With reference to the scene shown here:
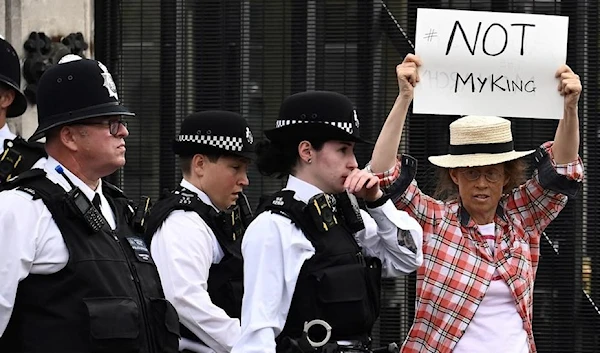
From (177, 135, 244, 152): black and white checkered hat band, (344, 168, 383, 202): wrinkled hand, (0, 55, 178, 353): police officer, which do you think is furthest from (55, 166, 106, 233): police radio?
(177, 135, 244, 152): black and white checkered hat band

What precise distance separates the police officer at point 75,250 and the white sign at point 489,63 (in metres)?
1.61

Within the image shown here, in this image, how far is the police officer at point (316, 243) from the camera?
17.2 feet

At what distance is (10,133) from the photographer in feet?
21.2

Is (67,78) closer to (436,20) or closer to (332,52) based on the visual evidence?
(436,20)

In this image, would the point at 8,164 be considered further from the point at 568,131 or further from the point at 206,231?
the point at 568,131

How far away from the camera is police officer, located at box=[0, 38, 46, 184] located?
18.9 feet

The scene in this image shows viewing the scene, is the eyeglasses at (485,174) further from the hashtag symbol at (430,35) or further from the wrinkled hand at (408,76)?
the hashtag symbol at (430,35)

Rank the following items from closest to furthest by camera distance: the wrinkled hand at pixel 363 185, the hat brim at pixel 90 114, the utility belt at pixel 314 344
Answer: the hat brim at pixel 90 114 → the utility belt at pixel 314 344 → the wrinkled hand at pixel 363 185

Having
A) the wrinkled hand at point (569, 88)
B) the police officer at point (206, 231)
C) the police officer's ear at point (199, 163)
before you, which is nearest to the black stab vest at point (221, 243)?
the police officer at point (206, 231)

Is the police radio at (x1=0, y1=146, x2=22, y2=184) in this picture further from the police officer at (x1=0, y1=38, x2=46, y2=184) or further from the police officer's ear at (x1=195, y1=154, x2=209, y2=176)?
the police officer's ear at (x1=195, y1=154, x2=209, y2=176)

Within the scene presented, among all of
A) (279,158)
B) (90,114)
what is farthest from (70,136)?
(279,158)

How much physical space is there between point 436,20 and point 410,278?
2.66 meters

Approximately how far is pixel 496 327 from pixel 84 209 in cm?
192

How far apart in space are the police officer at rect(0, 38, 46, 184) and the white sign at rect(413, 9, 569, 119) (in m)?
1.68
